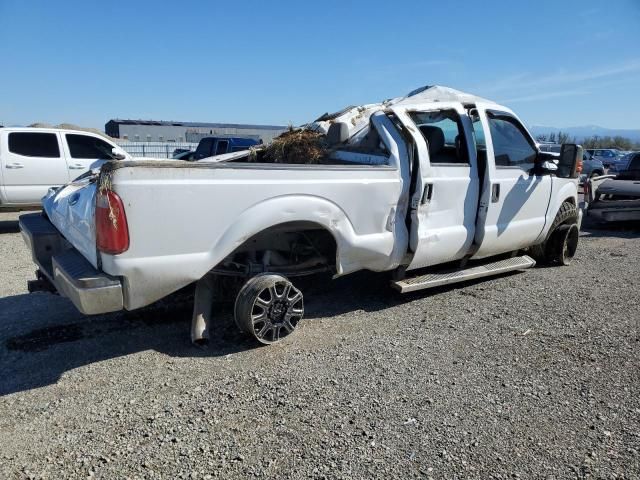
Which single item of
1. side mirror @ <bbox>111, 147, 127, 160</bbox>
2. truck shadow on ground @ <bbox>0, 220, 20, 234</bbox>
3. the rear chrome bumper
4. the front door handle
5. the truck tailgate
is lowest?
truck shadow on ground @ <bbox>0, 220, 20, 234</bbox>

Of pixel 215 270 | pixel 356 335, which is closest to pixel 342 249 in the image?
pixel 356 335

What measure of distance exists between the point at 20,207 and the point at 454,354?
9.14 metres

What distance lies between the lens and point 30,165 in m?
9.58

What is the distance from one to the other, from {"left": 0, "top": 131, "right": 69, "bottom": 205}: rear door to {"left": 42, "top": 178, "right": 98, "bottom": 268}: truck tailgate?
628 cm

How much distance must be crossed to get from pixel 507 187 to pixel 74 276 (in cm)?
421

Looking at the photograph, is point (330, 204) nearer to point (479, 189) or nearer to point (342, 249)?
point (342, 249)

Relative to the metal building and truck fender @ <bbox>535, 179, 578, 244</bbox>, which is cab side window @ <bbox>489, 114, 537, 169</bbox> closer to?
truck fender @ <bbox>535, 179, 578, 244</bbox>

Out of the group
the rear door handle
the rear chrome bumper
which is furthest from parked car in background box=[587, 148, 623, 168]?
the rear chrome bumper

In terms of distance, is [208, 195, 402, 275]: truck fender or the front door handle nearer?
[208, 195, 402, 275]: truck fender

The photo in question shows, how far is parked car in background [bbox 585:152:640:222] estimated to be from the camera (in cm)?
939

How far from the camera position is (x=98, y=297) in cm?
304

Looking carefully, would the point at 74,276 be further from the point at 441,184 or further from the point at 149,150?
the point at 149,150

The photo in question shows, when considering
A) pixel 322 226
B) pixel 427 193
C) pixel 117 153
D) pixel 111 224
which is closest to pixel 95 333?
pixel 111 224

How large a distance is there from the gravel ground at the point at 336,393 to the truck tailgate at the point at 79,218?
0.86m
